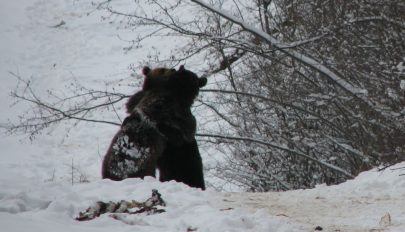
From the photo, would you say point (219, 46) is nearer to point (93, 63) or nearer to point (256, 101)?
point (256, 101)

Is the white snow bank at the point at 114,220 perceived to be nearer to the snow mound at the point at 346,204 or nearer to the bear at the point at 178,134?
the snow mound at the point at 346,204

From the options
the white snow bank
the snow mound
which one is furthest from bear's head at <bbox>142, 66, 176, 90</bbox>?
the white snow bank

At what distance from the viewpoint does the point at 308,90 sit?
1063 cm

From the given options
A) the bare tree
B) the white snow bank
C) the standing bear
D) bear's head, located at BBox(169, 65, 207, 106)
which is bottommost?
the white snow bank

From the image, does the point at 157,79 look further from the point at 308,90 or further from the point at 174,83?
the point at 308,90

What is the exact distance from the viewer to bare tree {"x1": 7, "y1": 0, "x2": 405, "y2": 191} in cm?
843

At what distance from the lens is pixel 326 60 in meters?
9.50

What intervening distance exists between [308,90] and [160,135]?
17.8 feet

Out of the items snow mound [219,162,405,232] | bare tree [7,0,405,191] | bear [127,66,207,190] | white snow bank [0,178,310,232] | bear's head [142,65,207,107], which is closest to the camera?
white snow bank [0,178,310,232]

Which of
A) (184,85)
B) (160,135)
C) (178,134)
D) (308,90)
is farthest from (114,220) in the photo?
(308,90)

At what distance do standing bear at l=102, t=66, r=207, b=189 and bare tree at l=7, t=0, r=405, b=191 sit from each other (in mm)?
2845

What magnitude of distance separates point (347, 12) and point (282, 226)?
21.4 ft

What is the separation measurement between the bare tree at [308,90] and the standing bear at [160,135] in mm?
2845

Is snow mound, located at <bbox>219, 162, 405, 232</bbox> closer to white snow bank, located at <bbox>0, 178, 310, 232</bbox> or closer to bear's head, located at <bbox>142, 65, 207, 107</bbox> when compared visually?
white snow bank, located at <bbox>0, 178, 310, 232</bbox>
